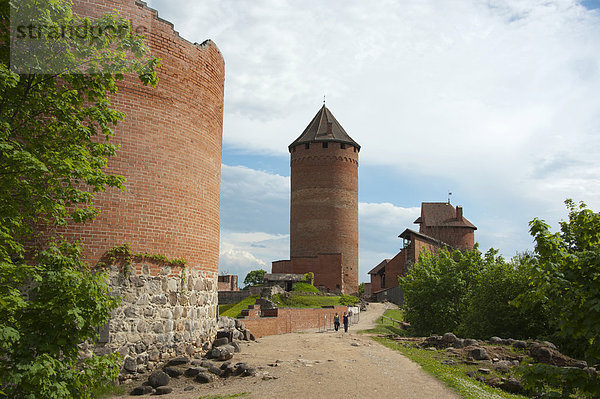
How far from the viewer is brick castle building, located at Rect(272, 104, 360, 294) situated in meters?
50.6

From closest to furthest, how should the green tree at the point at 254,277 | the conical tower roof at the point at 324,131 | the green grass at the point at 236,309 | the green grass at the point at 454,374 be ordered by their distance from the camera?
the green grass at the point at 454,374 < the green grass at the point at 236,309 < the conical tower roof at the point at 324,131 < the green tree at the point at 254,277

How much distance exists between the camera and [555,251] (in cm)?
614

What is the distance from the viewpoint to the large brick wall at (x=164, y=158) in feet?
39.7

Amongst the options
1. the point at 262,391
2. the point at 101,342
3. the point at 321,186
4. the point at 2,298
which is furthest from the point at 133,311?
the point at 321,186

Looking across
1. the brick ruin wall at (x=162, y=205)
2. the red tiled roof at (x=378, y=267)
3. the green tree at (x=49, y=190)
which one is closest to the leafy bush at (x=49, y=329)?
the green tree at (x=49, y=190)

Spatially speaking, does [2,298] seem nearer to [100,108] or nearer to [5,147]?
[5,147]

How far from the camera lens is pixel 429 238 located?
5319 centimetres

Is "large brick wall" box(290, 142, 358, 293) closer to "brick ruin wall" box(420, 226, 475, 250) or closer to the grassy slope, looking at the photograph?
"brick ruin wall" box(420, 226, 475, 250)

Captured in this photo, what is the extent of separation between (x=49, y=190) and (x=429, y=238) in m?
49.6

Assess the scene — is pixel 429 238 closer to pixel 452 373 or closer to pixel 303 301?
pixel 303 301

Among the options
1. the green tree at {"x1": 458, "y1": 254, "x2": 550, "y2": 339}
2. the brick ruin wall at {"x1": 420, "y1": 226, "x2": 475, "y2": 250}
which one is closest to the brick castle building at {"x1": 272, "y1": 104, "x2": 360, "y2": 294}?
the brick ruin wall at {"x1": 420, "y1": 226, "x2": 475, "y2": 250}

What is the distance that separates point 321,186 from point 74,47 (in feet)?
145

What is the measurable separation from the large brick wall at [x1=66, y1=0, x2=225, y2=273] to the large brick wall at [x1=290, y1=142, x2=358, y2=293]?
119 ft

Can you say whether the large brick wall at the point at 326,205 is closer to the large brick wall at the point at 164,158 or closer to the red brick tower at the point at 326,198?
the red brick tower at the point at 326,198
